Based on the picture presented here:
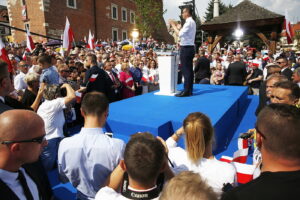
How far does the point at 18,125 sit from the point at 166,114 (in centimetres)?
293

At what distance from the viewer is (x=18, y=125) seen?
4.11 feet

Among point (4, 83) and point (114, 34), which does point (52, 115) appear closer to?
point (4, 83)

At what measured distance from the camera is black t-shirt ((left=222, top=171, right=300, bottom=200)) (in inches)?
38.4

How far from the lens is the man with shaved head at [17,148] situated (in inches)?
48.4

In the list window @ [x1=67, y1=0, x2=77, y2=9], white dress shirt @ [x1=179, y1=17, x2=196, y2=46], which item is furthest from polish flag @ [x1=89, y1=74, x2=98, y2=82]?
window @ [x1=67, y1=0, x2=77, y2=9]

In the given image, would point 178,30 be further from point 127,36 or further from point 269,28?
point 127,36

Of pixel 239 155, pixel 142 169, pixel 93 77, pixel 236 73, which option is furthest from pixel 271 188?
pixel 236 73

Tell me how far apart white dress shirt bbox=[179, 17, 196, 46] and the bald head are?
4.04 metres

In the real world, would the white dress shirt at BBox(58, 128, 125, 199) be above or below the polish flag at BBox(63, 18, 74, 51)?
below

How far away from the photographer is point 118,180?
5.52 feet

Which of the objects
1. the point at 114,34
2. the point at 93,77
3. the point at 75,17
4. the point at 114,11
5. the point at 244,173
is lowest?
the point at 244,173

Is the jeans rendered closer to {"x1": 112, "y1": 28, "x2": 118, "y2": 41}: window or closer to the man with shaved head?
the man with shaved head

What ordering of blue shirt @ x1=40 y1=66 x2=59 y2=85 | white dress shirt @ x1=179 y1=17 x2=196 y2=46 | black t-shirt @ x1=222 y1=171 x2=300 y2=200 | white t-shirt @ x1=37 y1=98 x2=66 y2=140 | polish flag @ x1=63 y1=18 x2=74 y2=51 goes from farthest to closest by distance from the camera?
1. polish flag @ x1=63 y1=18 x2=74 y2=51
2. white dress shirt @ x1=179 y1=17 x2=196 y2=46
3. blue shirt @ x1=40 y1=66 x2=59 y2=85
4. white t-shirt @ x1=37 y1=98 x2=66 y2=140
5. black t-shirt @ x1=222 y1=171 x2=300 y2=200

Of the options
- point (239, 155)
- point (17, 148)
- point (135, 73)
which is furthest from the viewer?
point (135, 73)
